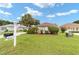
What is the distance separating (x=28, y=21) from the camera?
211cm

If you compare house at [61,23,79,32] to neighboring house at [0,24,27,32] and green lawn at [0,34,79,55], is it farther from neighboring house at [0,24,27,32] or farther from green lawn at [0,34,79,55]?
neighboring house at [0,24,27,32]

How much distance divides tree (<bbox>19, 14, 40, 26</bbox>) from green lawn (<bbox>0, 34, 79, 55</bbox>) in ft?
0.43

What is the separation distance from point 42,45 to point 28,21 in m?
0.30

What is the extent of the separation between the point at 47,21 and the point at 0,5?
1.74ft

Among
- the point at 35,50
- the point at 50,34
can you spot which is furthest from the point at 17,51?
the point at 50,34

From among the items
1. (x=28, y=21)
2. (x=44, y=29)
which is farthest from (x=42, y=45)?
(x=28, y=21)

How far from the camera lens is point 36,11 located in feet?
6.82

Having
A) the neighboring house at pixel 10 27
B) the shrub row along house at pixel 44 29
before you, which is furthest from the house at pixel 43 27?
the neighboring house at pixel 10 27

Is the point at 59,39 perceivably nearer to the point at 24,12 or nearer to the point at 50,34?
the point at 50,34

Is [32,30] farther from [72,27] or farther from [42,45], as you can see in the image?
[72,27]

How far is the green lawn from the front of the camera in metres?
2.06

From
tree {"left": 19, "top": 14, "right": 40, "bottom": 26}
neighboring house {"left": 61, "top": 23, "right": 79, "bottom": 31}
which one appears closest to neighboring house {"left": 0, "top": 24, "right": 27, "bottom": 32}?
tree {"left": 19, "top": 14, "right": 40, "bottom": 26}

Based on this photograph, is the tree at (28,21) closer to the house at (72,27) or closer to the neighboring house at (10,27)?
the neighboring house at (10,27)

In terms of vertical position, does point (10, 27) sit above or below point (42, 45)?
above
